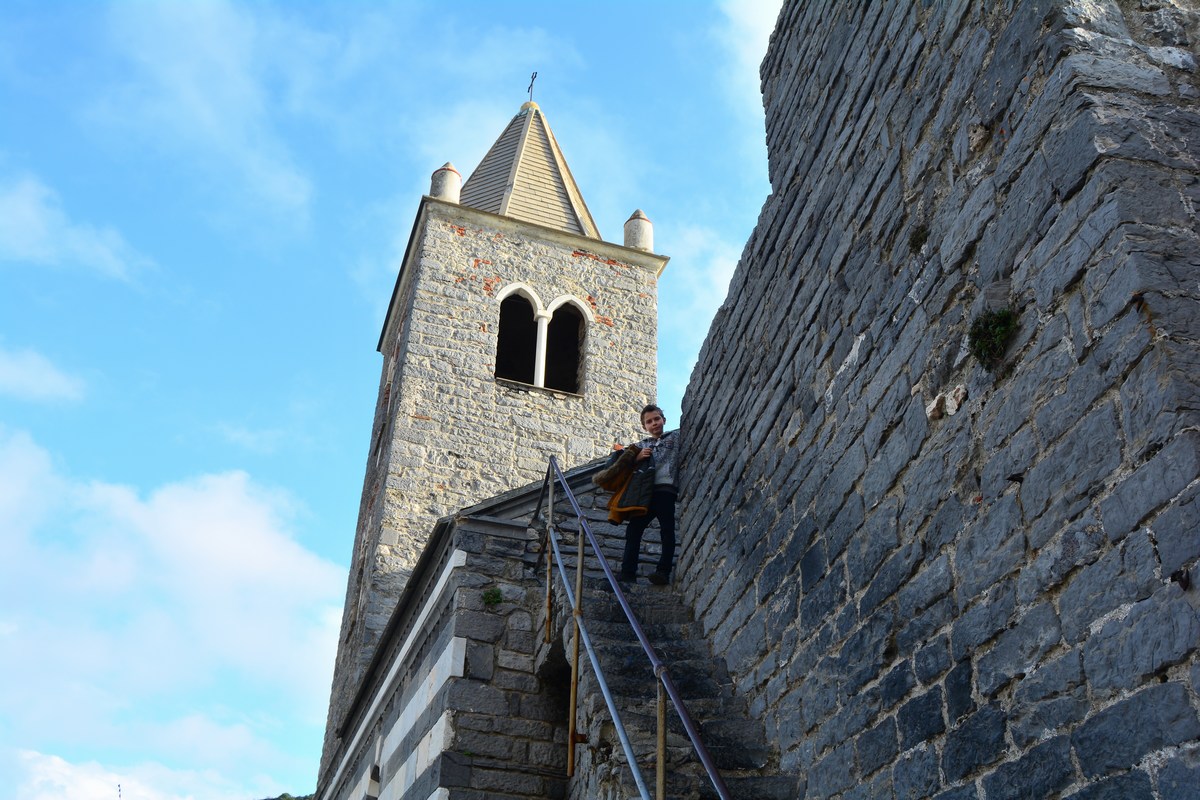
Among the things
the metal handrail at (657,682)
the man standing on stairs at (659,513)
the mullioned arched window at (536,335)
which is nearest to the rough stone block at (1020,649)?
the metal handrail at (657,682)

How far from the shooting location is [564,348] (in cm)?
1656

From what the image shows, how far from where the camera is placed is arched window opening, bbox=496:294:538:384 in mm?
16438

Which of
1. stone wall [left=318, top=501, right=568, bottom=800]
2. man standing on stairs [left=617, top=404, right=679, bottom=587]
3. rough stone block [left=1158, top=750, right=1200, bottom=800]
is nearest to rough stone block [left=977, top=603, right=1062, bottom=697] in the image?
rough stone block [left=1158, top=750, right=1200, bottom=800]

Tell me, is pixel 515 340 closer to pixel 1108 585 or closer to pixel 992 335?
pixel 992 335

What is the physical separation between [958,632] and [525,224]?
13743mm

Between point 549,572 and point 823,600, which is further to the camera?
point 549,572

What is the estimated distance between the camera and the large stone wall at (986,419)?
2750 mm

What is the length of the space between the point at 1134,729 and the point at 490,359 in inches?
499

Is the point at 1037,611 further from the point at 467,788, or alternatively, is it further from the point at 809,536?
the point at 467,788

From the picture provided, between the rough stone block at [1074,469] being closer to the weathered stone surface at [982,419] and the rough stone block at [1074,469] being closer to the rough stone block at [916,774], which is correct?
the weathered stone surface at [982,419]

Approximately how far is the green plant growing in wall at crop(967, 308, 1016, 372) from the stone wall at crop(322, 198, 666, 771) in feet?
31.5

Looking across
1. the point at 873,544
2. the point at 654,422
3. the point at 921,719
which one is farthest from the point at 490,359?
the point at 921,719

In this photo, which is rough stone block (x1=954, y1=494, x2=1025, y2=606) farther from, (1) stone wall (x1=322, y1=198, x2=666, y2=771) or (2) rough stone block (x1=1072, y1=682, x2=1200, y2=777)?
(1) stone wall (x1=322, y1=198, x2=666, y2=771)

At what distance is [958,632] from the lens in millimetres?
3475
